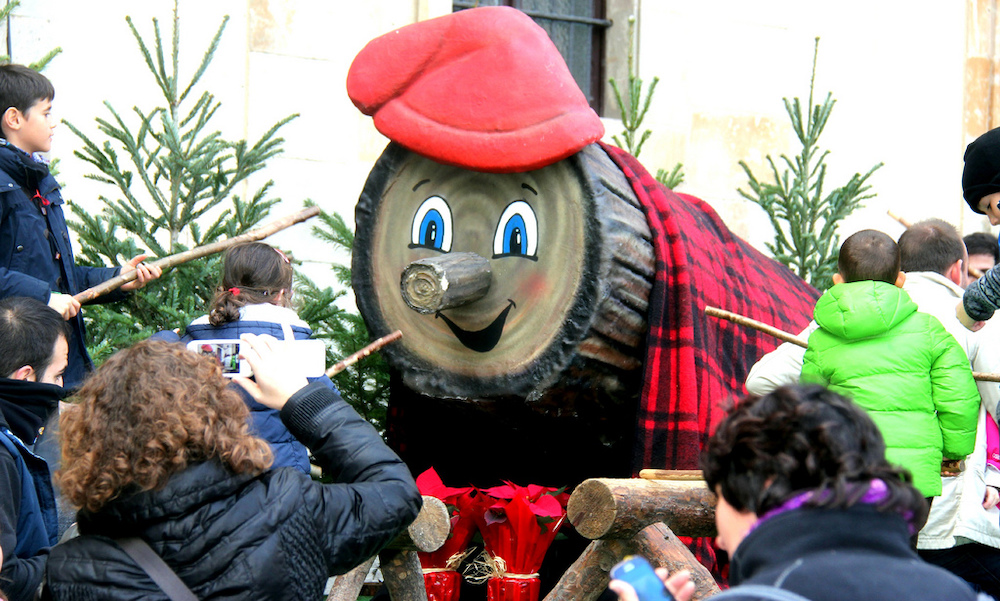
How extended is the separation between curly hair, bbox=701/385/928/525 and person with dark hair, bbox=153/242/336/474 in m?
1.44

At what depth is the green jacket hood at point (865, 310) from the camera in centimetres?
290

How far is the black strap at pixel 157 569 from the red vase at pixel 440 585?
1.68m

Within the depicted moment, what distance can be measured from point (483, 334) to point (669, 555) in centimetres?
85

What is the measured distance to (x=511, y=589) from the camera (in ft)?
10.9

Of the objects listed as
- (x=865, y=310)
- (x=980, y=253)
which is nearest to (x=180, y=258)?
(x=865, y=310)

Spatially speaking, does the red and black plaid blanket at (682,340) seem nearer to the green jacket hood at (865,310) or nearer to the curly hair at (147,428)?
the green jacket hood at (865,310)

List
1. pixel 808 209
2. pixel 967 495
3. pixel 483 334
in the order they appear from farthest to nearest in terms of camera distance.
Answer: pixel 808 209 → pixel 483 334 → pixel 967 495

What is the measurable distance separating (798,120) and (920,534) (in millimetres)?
2796

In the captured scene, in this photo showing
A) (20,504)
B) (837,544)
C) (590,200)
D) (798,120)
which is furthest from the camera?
(798,120)

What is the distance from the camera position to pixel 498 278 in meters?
3.20

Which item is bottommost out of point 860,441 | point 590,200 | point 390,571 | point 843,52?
point 390,571

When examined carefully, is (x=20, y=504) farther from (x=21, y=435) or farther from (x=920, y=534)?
(x=920, y=534)

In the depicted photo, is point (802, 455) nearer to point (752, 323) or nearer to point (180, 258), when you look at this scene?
point (752, 323)

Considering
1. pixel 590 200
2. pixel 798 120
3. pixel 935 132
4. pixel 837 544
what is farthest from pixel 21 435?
pixel 935 132
